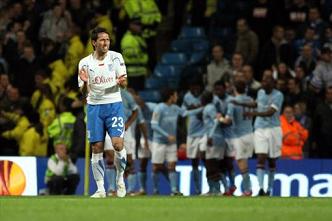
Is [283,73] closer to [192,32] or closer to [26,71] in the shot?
[192,32]

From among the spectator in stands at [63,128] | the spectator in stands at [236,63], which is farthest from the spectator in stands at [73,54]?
the spectator in stands at [236,63]

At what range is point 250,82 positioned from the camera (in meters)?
27.4

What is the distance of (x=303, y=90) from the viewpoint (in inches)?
1087

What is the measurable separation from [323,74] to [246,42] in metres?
2.20

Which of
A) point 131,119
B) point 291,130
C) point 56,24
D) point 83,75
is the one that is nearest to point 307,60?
point 291,130

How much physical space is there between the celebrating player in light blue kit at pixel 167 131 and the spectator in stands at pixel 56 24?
18.7 ft

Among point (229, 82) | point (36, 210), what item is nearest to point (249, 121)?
point (229, 82)

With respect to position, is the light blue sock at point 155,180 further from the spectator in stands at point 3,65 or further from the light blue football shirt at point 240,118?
the spectator in stands at point 3,65

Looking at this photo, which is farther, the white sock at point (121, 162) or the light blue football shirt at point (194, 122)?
the light blue football shirt at point (194, 122)

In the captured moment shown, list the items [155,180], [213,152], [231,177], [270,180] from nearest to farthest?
[270,180]
[213,152]
[231,177]
[155,180]

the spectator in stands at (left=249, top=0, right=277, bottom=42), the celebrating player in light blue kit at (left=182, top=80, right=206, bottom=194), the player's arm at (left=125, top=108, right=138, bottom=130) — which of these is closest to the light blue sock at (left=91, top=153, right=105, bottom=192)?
the player's arm at (left=125, top=108, right=138, bottom=130)

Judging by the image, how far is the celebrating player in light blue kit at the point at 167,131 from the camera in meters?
26.3

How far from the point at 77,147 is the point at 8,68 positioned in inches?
188

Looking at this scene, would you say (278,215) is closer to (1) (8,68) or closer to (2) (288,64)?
(2) (288,64)
